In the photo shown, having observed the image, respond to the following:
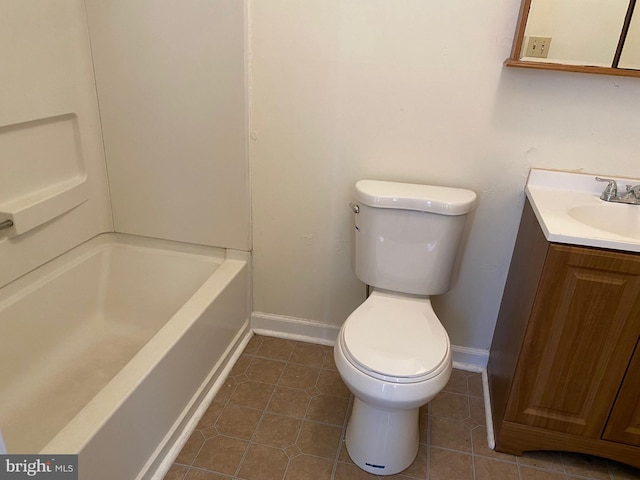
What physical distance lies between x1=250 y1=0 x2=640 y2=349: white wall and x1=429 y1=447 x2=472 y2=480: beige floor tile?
540mm

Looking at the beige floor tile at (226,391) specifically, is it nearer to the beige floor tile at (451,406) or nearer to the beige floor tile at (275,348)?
the beige floor tile at (275,348)

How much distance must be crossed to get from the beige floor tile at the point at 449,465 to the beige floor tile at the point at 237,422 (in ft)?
2.08

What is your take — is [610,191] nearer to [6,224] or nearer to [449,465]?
[449,465]

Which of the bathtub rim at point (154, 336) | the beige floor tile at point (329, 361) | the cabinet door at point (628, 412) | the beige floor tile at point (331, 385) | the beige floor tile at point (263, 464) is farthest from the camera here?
the beige floor tile at point (329, 361)

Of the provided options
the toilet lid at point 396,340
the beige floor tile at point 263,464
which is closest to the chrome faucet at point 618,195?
the toilet lid at point 396,340

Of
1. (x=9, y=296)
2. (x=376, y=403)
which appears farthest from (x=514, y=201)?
(x=9, y=296)

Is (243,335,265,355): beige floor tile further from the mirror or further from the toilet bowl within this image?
the mirror

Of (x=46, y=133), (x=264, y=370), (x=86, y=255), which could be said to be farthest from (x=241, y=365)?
(x=46, y=133)

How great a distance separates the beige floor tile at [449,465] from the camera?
1.61 m

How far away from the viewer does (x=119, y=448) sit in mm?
1350

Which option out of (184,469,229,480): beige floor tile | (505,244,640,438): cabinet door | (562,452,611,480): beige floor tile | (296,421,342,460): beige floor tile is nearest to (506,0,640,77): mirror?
(505,244,640,438): cabinet door

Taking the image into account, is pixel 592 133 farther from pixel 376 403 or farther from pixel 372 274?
pixel 376 403

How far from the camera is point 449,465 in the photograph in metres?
1.65

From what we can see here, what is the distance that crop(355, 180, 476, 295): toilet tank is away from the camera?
66.7 inches
